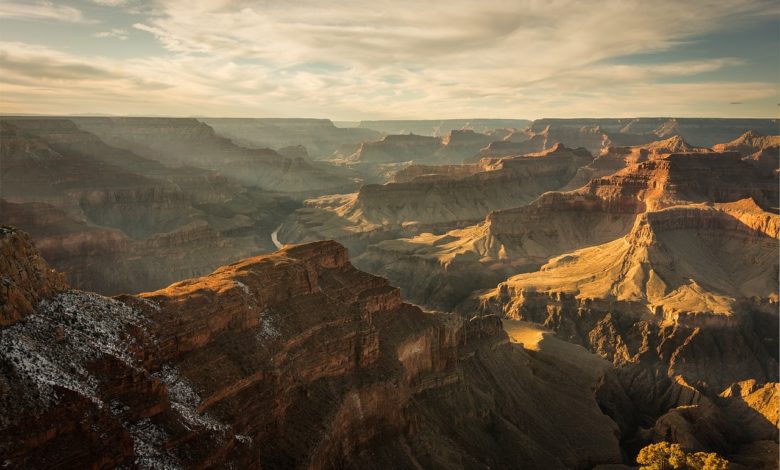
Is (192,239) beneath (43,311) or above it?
beneath

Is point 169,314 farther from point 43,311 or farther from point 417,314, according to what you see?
point 417,314

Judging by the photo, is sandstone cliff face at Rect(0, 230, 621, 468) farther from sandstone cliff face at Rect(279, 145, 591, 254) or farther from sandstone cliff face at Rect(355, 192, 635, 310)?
sandstone cliff face at Rect(279, 145, 591, 254)

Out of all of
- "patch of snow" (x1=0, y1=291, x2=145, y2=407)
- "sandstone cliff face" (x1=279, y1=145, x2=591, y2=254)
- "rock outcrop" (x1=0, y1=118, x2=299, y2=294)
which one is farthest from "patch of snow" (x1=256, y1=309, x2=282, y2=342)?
"sandstone cliff face" (x1=279, y1=145, x2=591, y2=254)

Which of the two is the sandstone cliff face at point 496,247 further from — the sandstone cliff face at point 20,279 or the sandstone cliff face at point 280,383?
the sandstone cliff face at point 20,279

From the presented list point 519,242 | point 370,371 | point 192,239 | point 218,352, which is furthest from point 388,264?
point 218,352

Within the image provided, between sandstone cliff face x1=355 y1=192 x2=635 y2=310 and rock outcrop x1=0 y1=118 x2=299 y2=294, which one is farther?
sandstone cliff face x1=355 y1=192 x2=635 y2=310

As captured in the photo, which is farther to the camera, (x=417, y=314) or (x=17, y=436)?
(x=417, y=314)

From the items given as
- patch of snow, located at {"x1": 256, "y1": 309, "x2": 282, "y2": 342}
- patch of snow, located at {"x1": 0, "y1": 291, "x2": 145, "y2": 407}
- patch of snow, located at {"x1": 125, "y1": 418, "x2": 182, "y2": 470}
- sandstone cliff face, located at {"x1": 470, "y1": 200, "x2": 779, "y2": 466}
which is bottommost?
sandstone cliff face, located at {"x1": 470, "y1": 200, "x2": 779, "y2": 466}
